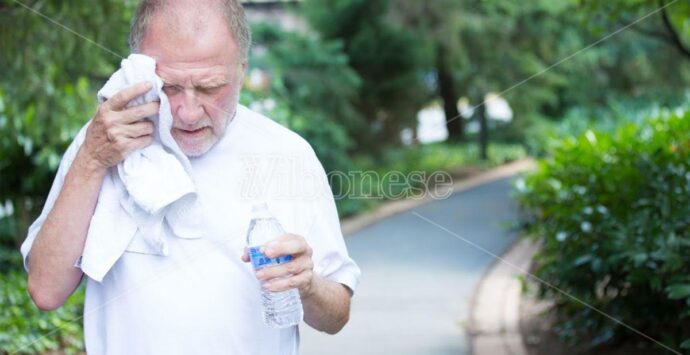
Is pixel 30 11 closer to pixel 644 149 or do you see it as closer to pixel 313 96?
pixel 644 149

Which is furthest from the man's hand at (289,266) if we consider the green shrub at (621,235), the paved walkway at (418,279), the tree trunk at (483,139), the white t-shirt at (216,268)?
the tree trunk at (483,139)

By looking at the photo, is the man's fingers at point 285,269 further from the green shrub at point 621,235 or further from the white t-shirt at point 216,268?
the green shrub at point 621,235

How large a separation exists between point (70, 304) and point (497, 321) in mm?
2983

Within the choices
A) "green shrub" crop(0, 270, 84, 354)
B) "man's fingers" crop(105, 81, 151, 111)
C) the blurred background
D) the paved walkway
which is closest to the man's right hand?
"man's fingers" crop(105, 81, 151, 111)

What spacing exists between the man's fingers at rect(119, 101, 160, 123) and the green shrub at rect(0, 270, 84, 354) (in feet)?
11.5

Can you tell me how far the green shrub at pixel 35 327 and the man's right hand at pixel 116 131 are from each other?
3432 mm

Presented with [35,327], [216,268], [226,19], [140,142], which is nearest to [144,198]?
[140,142]

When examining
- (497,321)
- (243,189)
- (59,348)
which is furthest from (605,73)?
(243,189)

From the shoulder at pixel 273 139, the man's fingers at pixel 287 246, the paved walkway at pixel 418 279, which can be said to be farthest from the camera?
the paved walkway at pixel 418 279

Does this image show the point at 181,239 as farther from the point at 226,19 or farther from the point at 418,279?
the point at 418,279

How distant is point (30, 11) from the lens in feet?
19.1

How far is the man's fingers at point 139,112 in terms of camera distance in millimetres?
1969

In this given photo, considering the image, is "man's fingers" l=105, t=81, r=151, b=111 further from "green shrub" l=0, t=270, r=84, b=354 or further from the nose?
"green shrub" l=0, t=270, r=84, b=354

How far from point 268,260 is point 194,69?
1.56 feet
